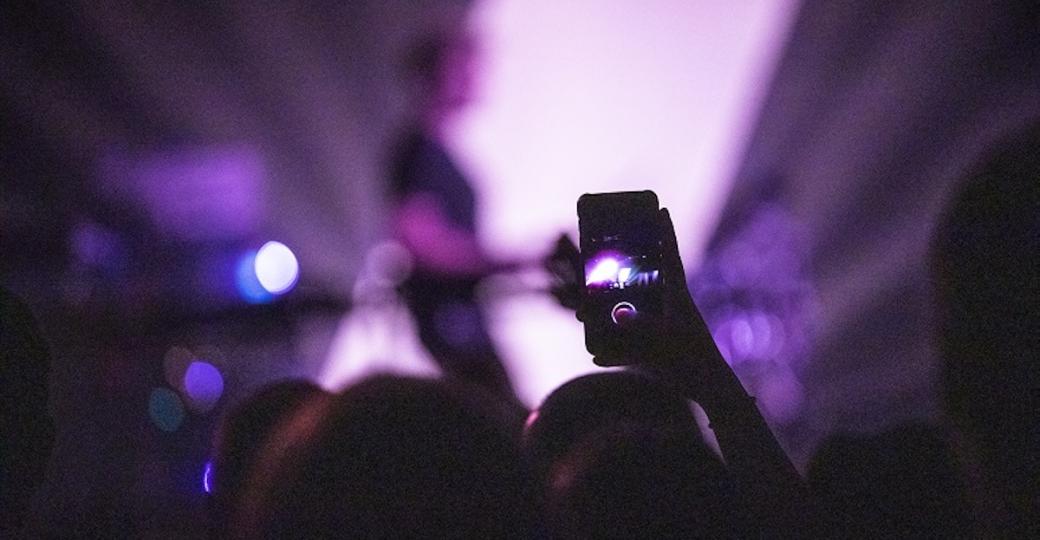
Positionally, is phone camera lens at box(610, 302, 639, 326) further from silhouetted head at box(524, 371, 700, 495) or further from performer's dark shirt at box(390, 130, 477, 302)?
performer's dark shirt at box(390, 130, 477, 302)

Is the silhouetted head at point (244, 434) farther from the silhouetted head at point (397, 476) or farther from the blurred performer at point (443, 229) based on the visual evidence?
the blurred performer at point (443, 229)

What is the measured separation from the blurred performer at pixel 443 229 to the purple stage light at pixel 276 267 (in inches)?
57.5

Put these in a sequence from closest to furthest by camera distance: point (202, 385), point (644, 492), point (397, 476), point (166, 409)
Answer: point (397, 476) < point (644, 492) < point (166, 409) < point (202, 385)

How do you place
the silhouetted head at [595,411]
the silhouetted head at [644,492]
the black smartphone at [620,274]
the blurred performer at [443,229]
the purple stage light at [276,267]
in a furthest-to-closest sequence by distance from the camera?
1. the purple stage light at [276,267]
2. the blurred performer at [443,229]
3. the silhouetted head at [595,411]
4. the black smartphone at [620,274]
5. the silhouetted head at [644,492]

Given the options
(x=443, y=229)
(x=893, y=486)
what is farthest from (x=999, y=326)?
(x=443, y=229)

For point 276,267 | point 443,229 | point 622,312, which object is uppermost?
point 276,267

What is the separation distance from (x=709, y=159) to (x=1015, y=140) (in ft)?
22.3

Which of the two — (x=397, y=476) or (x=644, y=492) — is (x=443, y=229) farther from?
(x=397, y=476)

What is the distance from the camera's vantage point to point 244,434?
4.98 ft

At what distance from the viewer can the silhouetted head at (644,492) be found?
1.11 m

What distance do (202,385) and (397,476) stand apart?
12.6 ft

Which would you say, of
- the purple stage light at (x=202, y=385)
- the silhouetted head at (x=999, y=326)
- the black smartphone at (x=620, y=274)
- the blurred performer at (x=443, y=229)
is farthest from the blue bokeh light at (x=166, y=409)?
the silhouetted head at (x=999, y=326)

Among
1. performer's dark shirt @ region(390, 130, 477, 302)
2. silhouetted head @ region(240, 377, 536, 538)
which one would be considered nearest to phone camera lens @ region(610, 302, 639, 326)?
silhouetted head @ region(240, 377, 536, 538)

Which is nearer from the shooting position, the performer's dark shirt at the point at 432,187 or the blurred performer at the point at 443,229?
the blurred performer at the point at 443,229
